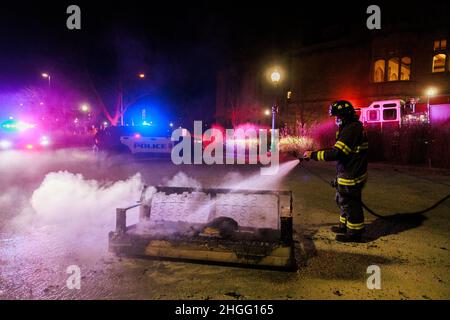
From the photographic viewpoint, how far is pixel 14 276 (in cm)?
406

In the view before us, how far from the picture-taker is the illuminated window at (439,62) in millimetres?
22969

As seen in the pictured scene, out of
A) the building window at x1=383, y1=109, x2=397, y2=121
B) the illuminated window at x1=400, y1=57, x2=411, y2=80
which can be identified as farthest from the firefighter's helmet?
the illuminated window at x1=400, y1=57, x2=411, y2=80

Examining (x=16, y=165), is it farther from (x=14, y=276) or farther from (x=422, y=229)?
(x=422, y=229)

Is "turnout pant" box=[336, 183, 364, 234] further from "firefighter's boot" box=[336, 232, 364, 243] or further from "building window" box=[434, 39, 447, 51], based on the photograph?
"building window" box=[434, 39, 447, 51]

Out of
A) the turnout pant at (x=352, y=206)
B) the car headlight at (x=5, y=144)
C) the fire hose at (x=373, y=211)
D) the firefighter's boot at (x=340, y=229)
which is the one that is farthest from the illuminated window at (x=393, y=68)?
the car headlight at (x=5, y=144)

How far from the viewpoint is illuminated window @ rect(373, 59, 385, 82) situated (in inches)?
981

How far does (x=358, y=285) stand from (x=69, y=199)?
6.14 meters

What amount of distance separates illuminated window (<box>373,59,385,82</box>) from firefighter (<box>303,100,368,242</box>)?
21937 mm

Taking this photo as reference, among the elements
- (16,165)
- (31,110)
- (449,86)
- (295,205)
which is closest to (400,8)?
(449,86)

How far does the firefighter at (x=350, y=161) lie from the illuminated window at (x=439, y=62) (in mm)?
21594

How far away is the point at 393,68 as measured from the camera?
24688 mm

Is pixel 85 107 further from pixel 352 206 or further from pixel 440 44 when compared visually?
pixel 352 206

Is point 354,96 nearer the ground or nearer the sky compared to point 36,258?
nearer the sky

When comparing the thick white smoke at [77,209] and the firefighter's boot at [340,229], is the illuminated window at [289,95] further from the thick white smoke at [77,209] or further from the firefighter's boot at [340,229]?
the firefighter's boot at [340,229]
